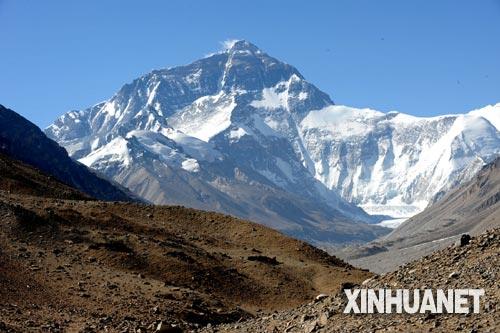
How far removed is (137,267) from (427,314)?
24224mm

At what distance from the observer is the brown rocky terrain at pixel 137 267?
3484cm

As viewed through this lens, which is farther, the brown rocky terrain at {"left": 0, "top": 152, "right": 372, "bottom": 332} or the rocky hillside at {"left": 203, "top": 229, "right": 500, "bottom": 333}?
the brown rocky terrain at {"left": 0, "top": 152, "right": 372, "bottom": 332}

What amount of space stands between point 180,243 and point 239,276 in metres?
5.03

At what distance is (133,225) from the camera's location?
166 ft

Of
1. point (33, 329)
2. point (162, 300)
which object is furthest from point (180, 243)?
point (33, 329)

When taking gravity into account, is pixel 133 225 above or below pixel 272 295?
above

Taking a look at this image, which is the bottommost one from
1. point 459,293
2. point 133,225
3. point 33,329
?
point 33,329

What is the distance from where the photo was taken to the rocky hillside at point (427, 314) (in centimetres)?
2178

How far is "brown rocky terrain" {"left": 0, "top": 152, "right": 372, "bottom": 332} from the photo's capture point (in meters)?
34.8

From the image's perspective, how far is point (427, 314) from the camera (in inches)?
886

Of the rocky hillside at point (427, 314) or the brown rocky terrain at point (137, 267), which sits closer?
the rocky hillside at point (427, 314)

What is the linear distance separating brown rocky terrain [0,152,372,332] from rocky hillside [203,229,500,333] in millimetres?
6124

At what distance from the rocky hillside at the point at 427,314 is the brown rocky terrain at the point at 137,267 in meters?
6.12

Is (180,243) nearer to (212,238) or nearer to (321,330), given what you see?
(212,238)
